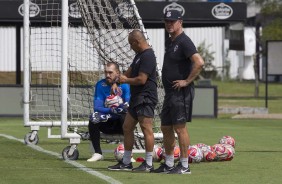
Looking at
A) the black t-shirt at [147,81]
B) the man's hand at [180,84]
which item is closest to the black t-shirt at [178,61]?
the man's hand at [180,84]

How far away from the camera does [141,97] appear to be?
14.1 m

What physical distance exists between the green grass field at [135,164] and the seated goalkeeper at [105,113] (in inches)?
15.5

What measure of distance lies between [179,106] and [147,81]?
0.81 metres

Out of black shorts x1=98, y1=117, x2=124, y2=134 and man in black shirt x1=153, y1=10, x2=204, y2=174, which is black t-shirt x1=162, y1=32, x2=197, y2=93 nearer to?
man in black shirt x1=153, y1=10, x2=204, y2=174

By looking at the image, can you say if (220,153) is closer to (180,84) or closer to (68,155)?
(68,155)

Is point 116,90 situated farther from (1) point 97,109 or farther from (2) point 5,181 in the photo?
(2) point 5,181

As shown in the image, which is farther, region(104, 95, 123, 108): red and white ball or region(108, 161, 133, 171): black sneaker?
region(104, 95, 123, 108): red and white ball

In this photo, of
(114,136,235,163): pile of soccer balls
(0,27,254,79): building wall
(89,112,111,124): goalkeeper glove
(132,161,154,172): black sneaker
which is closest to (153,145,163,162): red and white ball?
(114,136,235,163): pile of soccer balls

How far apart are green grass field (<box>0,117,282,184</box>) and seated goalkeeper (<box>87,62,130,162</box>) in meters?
0.39

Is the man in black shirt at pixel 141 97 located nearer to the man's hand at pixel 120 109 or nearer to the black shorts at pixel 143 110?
the black shorts at pixel 143 110

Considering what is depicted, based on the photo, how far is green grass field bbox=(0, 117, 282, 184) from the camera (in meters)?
13.1

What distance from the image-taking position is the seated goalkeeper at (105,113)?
15.6 metres

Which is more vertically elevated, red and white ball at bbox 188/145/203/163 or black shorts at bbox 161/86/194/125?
black shorts at bbox 161/86/194/125

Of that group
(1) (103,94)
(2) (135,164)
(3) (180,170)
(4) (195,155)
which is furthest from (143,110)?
(1) (103,94)
